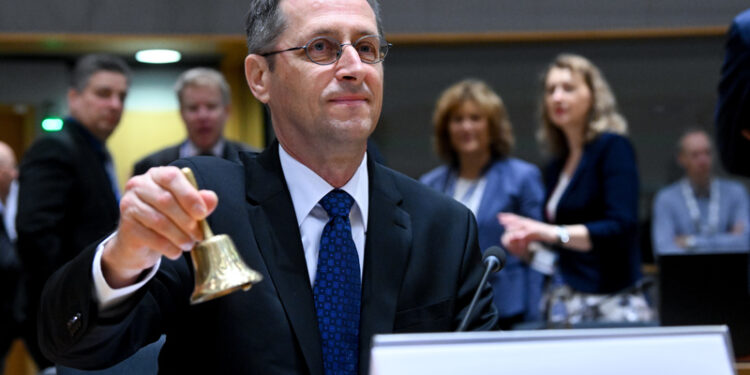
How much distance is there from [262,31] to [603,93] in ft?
7.45

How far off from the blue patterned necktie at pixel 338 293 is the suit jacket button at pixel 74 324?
0.43 metres

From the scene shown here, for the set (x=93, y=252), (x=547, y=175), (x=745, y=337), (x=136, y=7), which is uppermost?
(x=136, y=7)

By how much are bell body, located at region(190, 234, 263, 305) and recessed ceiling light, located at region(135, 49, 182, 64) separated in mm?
5184

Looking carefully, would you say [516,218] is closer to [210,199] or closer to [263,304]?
[263,304]

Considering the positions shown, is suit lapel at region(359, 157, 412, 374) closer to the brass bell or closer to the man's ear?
the man's ear

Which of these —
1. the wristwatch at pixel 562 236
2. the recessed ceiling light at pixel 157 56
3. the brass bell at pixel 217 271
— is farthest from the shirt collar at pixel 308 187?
the recessed ceiling light at pixel 157 56

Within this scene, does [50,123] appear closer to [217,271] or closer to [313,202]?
[313,202]

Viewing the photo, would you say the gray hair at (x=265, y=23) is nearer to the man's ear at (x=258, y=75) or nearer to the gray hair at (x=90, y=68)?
the man's ear at (x=258, y=75)

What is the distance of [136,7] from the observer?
5.74 m

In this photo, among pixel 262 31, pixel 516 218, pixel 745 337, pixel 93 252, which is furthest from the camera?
pixel 516 218

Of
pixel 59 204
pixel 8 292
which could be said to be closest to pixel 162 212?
pixel 59 204

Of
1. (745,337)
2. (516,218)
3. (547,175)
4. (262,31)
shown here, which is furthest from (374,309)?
(547,175)

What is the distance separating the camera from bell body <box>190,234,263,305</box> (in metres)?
1.17

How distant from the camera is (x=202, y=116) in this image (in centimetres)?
419
